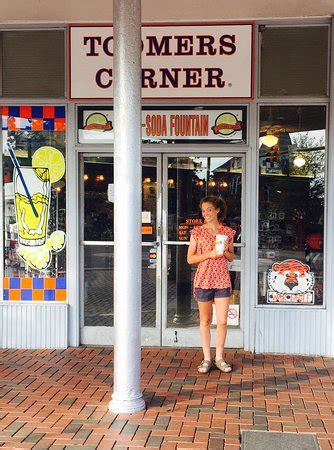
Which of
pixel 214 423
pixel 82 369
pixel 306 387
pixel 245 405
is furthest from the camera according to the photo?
pixel 82 369

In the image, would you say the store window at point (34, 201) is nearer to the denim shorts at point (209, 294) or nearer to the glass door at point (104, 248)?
the glass door at point (104, 248)

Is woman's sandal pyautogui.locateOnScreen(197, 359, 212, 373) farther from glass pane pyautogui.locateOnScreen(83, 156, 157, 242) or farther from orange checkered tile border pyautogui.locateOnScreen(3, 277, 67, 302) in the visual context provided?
orange checkered tile border pyautogui.locateOnScreen(3, 277, 67, 302)

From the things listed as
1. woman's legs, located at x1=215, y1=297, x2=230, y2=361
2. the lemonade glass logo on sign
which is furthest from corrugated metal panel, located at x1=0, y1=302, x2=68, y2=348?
the lemonade glass logo on sign

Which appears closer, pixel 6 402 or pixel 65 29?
pixel 6 402

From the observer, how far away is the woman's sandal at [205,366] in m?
6.08

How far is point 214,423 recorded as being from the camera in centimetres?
478

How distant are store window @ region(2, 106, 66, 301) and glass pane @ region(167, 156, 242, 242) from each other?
4.07ft

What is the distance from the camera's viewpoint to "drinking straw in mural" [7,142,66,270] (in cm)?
712

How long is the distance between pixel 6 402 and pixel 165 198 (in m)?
2.89

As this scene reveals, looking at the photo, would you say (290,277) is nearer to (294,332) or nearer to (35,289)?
(294,332)

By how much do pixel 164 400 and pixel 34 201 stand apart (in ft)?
9.58

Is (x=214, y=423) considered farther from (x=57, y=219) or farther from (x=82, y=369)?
(x=57, y=219)

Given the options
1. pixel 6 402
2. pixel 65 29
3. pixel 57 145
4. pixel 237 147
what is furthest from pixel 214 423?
pixel 65 29

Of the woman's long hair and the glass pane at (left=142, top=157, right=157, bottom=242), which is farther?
the glass pane at (left=142, top=157, right=157, bottom=242)
